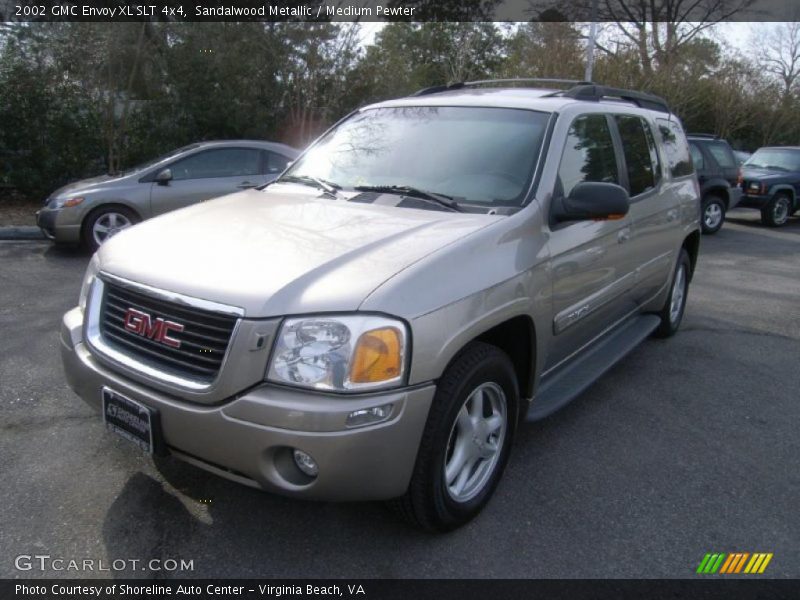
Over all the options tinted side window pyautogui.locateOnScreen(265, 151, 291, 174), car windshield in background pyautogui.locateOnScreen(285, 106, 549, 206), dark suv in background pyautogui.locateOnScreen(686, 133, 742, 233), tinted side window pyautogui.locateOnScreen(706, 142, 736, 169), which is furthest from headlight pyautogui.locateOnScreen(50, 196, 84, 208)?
tinted side window pyautogui.locateOnScreen(706, 142, 736, 169)

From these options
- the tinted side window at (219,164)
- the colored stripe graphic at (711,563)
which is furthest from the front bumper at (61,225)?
the colored stripe graphic at (711,563)

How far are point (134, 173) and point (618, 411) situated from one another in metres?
6.81

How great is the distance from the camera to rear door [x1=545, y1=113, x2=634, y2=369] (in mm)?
3262

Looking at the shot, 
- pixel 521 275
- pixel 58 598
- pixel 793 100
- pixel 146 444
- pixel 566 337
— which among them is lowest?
pixel 58 598

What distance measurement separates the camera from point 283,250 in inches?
104

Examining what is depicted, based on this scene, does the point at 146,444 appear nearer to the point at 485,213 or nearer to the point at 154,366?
the point at 154,366

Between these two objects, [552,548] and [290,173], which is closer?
[552,548]

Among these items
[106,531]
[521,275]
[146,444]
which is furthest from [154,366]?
[521,275]

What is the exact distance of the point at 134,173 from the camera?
841 centimetres

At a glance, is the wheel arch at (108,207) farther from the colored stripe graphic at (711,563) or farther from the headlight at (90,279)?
the colored stripe graphic at (711,563)

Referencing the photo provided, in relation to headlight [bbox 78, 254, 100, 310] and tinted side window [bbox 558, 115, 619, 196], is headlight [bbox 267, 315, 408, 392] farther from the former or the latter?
tinted side window [bbox 558, 115, 619, 196]

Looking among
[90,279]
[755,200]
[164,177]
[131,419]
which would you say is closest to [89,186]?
[164,177]

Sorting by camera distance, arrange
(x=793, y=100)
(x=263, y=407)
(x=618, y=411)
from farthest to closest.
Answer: (x=793, y=100) → (x=618, y=411) → (x=263, y=407)

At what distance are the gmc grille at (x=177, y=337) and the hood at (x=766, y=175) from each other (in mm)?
14515
